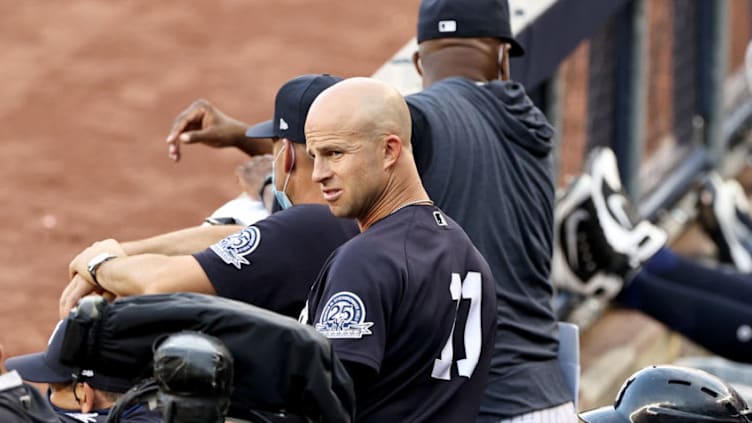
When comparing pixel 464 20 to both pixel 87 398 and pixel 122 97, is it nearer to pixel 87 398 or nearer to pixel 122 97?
pixel 87 398

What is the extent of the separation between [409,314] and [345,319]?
16 centimetres

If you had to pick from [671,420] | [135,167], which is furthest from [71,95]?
[671,420]

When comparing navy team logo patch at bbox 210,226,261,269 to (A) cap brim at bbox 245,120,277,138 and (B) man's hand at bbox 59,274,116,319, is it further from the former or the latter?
(A) cap brim at bbox 245,120,277,138

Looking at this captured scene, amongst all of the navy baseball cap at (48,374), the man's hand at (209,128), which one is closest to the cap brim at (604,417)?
the navy baseball cap at (48,374)

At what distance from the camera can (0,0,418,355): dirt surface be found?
823 cm

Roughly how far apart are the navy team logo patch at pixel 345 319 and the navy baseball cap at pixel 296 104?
65cm

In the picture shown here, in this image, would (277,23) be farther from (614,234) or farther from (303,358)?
(303,358)

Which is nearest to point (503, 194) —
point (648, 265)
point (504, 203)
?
point (504, 203)

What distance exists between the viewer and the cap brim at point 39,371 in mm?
3732

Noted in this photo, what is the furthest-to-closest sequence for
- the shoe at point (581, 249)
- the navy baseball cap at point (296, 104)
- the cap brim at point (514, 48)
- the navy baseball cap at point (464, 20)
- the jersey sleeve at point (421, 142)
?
the shoe at point (581, 249), the cap brim at point (514, 48), the navy baseball cap at point (464, 20), the jersey sleeve at point (421, 142), the navy baseball cap at point (296, 104)

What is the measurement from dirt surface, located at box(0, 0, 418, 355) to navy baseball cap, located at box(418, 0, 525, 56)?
301 centimetres

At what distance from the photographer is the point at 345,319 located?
3113 mm

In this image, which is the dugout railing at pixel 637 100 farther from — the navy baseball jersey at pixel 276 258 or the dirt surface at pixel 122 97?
the navy baseball jersey at pixel 276 258

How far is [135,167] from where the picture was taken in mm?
9070
